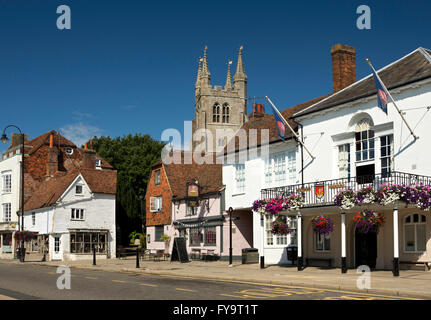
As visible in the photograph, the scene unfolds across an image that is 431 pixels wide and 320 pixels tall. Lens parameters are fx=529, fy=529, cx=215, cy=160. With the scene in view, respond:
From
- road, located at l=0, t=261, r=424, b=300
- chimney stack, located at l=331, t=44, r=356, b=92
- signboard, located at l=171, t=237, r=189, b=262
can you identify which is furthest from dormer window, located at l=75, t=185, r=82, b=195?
road, located at l=0, t=261, r=424, b=300

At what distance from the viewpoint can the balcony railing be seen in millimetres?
21047

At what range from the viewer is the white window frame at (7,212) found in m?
52.4

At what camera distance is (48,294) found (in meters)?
14.7

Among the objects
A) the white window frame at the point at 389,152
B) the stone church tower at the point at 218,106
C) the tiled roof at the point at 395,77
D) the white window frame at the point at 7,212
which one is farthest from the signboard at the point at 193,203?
the stone church tower at the point at 218,106

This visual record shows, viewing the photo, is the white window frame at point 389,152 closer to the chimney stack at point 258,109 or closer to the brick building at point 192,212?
the brick building at point 192,212

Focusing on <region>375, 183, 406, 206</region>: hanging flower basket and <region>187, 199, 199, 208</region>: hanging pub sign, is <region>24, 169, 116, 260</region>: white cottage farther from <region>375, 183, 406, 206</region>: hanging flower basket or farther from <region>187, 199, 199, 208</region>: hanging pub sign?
<region>375, 183, 406, 206</region>: hanging flower basket

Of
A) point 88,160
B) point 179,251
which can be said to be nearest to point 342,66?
point 179,251

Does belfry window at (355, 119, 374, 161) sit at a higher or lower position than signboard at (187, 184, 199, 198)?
higher

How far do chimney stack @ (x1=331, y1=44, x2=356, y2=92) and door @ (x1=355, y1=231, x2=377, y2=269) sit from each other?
9.21 m

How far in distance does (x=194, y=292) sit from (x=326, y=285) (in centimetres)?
441

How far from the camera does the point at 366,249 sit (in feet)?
80.7
